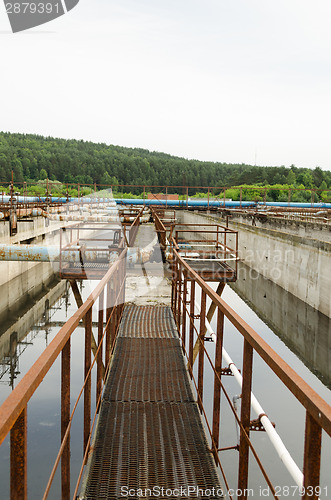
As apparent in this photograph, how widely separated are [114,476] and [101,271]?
5.78m

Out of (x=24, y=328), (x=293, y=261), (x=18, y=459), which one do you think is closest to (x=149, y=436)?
(x=18, y=459)

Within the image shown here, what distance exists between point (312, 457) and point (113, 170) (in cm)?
10922

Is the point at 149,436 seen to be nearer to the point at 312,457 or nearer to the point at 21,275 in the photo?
the point at 312,457

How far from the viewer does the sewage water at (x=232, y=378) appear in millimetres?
5719

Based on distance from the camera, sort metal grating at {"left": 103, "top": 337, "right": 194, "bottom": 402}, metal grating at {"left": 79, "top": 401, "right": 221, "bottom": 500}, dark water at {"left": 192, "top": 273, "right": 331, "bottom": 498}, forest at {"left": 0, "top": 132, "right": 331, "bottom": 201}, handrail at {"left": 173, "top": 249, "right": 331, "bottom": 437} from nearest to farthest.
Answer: handrail at {"left": 173, "top": 249, "right": 331, "bottom": 437} → metal grating at {"left": 79, "top": 401, "right": 221, "bottom": 500} → metal grating at {"left": 103, "top": 337, "right": 194, "bottom": 402} → dark water at {"left": 192, "top": 273, "right": 331, "bottom": 498} → forest at {"left": 0, "top": 132, "right": 331, "bottom": 201}

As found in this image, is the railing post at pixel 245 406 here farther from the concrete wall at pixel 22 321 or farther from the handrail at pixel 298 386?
the concrete wall at pixel 22 321

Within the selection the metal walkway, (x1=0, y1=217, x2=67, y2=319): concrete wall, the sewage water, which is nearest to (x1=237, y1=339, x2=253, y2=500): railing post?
the metal walkway

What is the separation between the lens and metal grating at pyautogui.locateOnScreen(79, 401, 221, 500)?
241 centimetres

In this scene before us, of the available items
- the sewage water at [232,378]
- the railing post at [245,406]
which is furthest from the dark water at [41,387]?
the railing post at [245,406]

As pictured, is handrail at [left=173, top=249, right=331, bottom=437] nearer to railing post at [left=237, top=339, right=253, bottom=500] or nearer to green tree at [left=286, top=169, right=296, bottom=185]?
railing post at [left=237, top=339, right=253, bottom=500]

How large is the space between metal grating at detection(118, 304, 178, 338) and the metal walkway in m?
0.58

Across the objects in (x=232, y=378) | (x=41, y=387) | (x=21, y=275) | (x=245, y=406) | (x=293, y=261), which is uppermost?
(x=245, y=406)

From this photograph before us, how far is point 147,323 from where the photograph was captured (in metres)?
5.82

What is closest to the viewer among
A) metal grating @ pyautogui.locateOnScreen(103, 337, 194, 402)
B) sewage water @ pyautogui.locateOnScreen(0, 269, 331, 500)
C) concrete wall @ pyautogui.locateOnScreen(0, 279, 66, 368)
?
metal grating @ pyautogui.locateOnScreen(103, 337, 194, 402)
